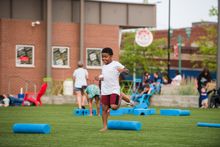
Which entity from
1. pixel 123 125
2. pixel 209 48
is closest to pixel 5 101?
pixel 123 125

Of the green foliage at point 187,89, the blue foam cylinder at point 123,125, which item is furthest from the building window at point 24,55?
the blue foam cylinder at point 123,125

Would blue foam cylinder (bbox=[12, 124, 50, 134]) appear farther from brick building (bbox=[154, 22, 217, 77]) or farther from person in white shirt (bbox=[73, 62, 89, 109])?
brick building (bbox=[154, 22, 217, 77])

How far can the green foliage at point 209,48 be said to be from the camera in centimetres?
8359

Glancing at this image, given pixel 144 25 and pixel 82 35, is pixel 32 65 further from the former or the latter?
pixel 144 25

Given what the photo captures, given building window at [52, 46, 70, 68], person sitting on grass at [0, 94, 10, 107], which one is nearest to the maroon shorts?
person sitting on grass at [0, 94, 10, 107]

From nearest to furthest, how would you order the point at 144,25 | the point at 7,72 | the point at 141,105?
the point at 141,105
the point at 7,72
the point at 144,25

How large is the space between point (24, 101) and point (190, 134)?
77.6 ft

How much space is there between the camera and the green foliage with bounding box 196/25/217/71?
83.6 m

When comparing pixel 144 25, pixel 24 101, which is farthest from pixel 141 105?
pixel 144 25

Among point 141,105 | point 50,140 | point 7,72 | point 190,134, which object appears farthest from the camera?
point 7,72

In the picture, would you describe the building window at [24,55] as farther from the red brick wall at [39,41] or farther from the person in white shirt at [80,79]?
the person in white shirt at [80,79]

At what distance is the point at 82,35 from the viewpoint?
5184cm

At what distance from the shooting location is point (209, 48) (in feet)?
274

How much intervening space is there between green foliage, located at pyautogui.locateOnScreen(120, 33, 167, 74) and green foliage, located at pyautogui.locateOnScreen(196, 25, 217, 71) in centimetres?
479
